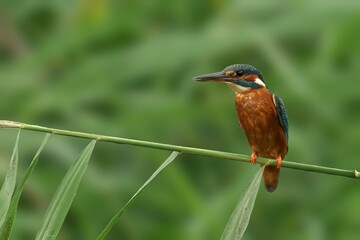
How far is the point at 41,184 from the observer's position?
407 cm

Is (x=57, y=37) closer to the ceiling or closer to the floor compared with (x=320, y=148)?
closer to the ceiling

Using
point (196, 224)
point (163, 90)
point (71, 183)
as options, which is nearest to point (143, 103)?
point (163, 90)

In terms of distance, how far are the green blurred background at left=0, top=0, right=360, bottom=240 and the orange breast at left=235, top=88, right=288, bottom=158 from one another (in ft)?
4.74

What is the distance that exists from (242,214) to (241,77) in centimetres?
55

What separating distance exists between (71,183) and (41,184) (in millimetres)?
2387

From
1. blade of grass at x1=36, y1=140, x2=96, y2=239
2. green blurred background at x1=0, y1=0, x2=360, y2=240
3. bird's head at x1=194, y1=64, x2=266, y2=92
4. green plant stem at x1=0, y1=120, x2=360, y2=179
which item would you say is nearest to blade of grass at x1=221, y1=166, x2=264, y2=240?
green plant stem at x1=0, y1=120, x2=360, y2=179

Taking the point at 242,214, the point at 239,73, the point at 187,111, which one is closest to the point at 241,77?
the point at 239,73

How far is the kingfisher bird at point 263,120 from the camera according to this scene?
225 cm

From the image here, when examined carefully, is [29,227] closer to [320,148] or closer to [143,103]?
[143,103]

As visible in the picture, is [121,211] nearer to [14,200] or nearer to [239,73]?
[14,200]

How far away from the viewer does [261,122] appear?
2289 mm

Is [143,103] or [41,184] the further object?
[143,103]

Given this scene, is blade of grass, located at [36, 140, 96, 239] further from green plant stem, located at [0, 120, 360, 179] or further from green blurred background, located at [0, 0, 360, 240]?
green blurred background, located at [0, 0, 360, 240]

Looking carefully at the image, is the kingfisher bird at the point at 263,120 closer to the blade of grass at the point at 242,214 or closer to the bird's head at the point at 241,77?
the bird's head at the point at 241,77
